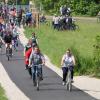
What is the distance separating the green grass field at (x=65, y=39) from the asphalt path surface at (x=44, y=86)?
2.41 meters

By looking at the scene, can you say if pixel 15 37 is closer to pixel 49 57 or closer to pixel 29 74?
pixel 49 57

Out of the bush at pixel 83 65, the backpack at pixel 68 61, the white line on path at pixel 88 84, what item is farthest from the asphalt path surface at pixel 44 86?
the bush at pixel 83 65

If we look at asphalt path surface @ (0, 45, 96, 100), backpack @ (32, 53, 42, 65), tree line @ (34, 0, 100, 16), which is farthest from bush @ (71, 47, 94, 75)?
tree line @ (34, 0, 100, 16)

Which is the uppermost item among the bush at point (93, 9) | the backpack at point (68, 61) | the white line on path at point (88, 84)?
the backpack at point (68, 61)

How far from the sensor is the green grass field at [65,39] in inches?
1432

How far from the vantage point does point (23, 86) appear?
26.7 meters

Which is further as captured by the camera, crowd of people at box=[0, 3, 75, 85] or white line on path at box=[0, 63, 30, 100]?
crowd of people at box=[0, 3, 75, 85]

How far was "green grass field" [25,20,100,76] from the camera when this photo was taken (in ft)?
119

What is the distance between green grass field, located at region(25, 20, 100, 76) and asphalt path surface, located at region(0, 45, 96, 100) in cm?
241

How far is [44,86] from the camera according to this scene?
26.8 m

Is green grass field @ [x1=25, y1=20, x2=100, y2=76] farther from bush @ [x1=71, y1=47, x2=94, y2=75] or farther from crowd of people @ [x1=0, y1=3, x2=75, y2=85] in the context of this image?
crowd of people @ [x1=0, y1=3, x2=75, y2=85]

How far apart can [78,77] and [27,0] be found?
51.4 meters

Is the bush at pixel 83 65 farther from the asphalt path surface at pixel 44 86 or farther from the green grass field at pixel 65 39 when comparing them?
the asphalt path surface at pixel 44 86

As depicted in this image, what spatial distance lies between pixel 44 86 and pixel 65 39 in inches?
749
